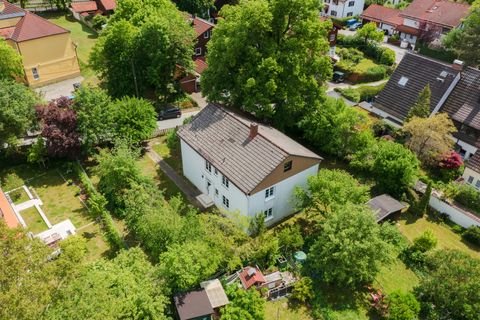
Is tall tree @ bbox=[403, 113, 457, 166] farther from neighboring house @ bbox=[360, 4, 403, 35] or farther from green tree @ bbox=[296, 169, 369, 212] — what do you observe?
neighboring house @ bbox=[360, 4, 403, 35]

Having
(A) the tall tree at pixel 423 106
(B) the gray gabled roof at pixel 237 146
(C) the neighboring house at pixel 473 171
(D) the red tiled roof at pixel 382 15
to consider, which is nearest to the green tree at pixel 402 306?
(B) the gray gabled roof at pixel 237 146

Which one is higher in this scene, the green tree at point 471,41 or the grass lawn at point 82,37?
the green tree at point 471,41

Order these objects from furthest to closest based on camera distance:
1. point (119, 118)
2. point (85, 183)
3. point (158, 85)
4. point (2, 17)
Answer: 1. point (2, 17)
2. point (158, 85)
3. point (119, 118)
4. point (85, 183)

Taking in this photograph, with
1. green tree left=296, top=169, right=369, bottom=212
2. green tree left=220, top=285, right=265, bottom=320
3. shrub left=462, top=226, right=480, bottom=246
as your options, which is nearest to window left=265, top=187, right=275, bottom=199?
green tree left=296, top=169, right=369, bottom=212

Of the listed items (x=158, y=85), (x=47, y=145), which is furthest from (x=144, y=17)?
(x=47, y=145)

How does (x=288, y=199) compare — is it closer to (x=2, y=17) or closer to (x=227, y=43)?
(x=227, y=43)

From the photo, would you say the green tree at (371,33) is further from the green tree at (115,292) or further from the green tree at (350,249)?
the green tree at (115,292)

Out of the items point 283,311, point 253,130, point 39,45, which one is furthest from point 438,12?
point 283,311
